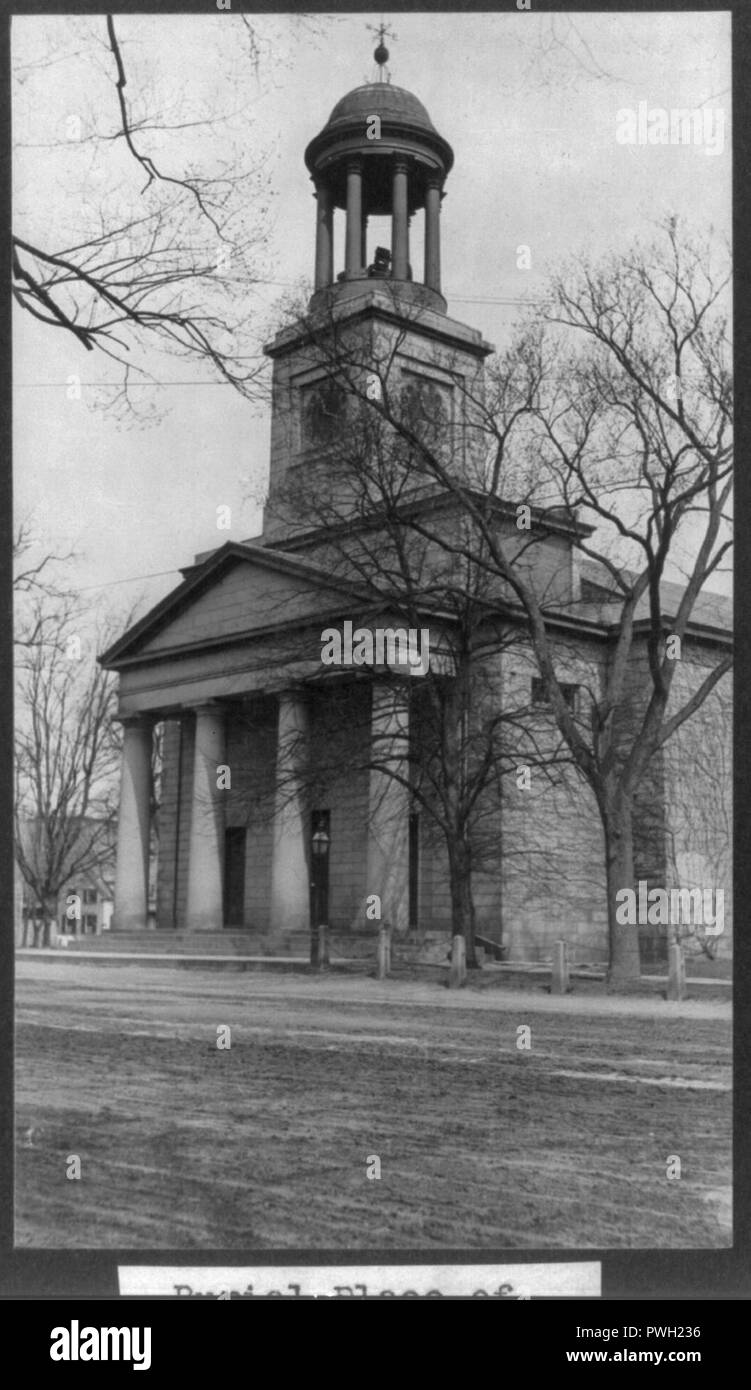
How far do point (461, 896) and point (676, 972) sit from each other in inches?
75.2

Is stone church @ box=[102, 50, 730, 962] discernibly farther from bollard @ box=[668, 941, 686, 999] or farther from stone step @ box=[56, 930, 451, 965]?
bollard @ box=[668, 941, 686, 999]

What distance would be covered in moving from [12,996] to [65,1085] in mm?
1019

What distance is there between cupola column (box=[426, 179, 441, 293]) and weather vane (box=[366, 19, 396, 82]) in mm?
900

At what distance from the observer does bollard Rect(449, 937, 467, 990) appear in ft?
32.8

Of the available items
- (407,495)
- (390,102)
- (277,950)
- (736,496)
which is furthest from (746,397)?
(277,950)

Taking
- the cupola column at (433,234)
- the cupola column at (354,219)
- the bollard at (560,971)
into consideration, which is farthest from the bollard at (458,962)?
the cupola column at (354,219)

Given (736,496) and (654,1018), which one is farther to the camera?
(654,1018)

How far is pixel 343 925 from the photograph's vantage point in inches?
400

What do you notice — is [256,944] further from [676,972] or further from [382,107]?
[382,107]

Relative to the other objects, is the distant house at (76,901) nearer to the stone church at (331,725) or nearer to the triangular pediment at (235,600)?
the stone church at (331,725)

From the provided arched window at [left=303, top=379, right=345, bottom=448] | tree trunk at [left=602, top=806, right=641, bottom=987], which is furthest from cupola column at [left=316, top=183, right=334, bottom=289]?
tree trunk at [left=602, top=806, right=641, bottom=987]

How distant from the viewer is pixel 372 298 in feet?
35.2
